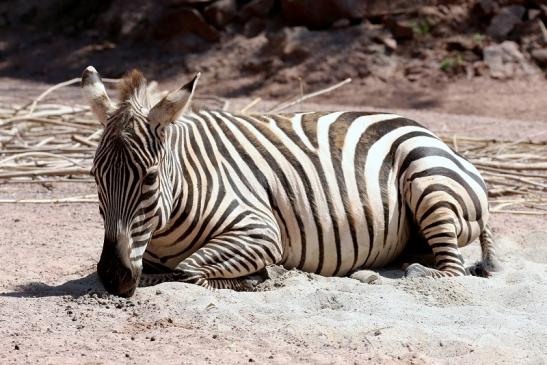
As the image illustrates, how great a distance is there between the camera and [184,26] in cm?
1862

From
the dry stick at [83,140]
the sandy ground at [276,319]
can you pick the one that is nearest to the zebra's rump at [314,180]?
the sandy ground at [276,319]

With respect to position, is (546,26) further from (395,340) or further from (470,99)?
(395,340)

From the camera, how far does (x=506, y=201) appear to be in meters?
8.05

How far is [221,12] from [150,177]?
13659mm

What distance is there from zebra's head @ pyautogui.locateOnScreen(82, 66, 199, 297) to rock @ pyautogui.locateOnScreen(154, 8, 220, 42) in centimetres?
1324

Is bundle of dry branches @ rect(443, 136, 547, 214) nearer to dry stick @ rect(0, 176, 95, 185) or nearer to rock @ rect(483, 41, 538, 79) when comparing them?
dry stick @ rect(0, 176, 95, 185)

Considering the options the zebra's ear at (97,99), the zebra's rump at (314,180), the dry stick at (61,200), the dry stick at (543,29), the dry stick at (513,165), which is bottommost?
the dry stick at (543,29)

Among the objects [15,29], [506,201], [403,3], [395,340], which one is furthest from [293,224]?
[15,29]

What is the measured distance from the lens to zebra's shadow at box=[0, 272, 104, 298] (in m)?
5.15

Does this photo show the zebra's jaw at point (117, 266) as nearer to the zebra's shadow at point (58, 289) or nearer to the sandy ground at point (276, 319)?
the sandy ground at point (276, 319)

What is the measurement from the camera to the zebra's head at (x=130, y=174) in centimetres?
484

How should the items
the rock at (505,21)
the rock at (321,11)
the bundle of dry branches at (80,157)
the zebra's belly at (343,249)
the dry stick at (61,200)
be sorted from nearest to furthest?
the zebra's belly at (343,249) → the dry stick at (61,200) → the bundle of dry branches at (80,157) → the rock at (505,21) → the rock at (321,11)

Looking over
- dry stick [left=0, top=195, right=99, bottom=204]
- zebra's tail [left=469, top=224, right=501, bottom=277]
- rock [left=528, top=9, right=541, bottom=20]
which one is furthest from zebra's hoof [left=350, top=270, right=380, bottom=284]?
rock [left=528, top=9, right=541, bottom=20]

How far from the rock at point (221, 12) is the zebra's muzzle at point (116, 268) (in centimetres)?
1386
